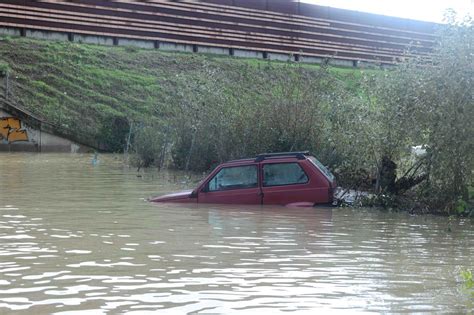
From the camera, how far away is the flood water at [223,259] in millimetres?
7043

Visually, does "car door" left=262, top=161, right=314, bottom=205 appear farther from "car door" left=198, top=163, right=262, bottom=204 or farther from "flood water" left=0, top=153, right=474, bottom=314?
"flood water" left=0, top=153, right=474, bottom=314

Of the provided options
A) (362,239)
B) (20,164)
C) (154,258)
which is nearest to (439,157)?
(362,239)

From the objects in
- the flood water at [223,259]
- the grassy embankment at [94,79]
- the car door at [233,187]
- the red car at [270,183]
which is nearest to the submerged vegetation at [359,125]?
the flood water at [223,259]

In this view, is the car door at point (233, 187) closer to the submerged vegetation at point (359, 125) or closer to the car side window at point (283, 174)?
the car side window at point (283, 174)

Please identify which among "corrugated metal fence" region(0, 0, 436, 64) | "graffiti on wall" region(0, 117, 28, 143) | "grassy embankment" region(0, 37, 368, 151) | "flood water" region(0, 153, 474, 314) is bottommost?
"flood water" region(0, 153, 474, 314)

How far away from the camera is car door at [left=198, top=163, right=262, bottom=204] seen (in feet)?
48.9

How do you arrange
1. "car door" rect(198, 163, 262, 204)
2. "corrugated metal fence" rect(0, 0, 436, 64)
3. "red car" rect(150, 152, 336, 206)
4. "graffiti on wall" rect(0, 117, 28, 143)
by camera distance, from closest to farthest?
"red car" rect(150, 152, 336, 206)
"car door" rect(198, 163, 262, 204)
"graffiti on wall" rect(0, 117, 28, 143)
"corrugated metal fence" rect(0, 0, 436, 64)

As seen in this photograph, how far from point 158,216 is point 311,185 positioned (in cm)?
320

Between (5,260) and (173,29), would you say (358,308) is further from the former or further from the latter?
(173,29)

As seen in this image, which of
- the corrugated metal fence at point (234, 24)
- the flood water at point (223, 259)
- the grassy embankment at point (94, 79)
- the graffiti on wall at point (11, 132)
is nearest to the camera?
the flood water at point (223, 259)

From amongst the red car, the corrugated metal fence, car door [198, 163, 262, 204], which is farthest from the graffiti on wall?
car door [198, 163, 262, 204]

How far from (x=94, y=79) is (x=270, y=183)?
36.8 m

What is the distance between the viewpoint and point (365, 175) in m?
17.4

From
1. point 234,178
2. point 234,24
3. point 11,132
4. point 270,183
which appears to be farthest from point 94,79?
point 270,183
